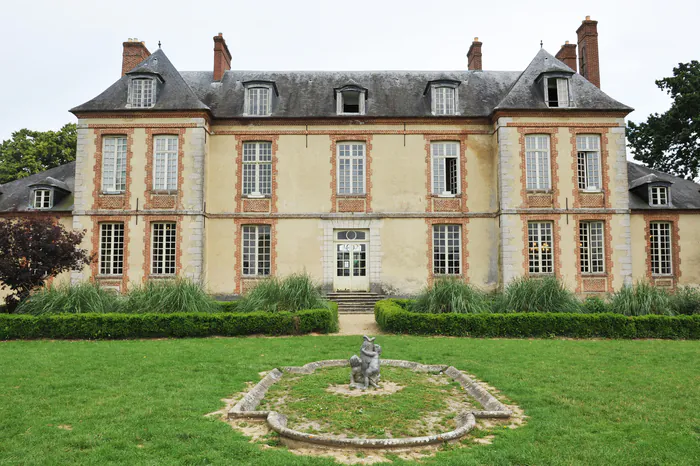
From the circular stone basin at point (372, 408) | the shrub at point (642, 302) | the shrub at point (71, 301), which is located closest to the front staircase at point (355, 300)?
the shrub at point (71, 301)

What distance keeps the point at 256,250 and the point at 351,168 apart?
4.64m

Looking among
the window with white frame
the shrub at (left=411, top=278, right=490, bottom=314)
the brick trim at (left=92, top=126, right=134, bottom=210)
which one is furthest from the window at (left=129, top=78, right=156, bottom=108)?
the shrub at (left=411, top=278, right=490, bottom=314)

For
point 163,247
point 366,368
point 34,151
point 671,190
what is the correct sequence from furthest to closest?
point 34,151 < point 671,190 < point 163,247 < point 366,368

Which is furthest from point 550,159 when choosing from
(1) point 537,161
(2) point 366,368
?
(2) point 366,368

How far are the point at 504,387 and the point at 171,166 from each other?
47.3 ft

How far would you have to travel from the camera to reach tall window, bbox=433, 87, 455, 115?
58.9 feet

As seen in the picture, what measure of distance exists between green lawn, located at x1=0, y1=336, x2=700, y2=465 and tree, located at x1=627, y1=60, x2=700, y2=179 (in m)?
18.3

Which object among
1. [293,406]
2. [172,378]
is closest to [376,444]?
[293,406]

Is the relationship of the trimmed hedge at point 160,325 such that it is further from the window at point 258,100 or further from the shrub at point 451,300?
the window at point 258,100

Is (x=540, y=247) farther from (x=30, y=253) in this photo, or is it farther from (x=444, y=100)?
(x=30, y=253)

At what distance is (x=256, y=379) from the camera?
21.5 ft

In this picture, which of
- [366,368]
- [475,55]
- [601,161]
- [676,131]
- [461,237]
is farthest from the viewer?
[676,131]

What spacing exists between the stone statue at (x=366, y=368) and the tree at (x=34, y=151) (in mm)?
26718

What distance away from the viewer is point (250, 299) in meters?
11.8
